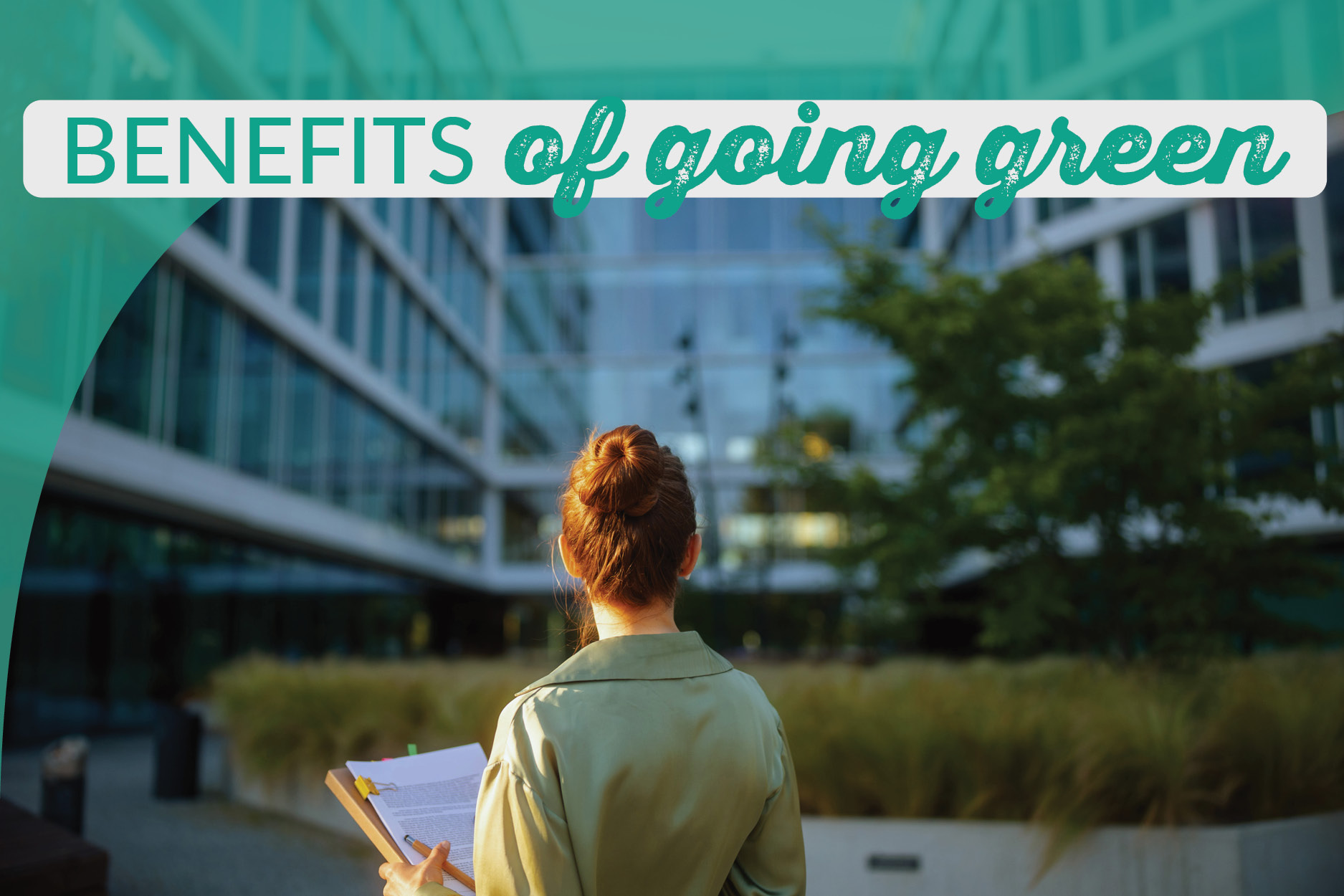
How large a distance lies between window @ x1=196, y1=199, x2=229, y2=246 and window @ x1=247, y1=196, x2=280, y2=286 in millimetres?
751

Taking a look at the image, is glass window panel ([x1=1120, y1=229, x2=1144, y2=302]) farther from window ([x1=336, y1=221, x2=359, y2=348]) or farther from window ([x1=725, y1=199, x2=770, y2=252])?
window ([x1=336, y1=221, x2=359, y2=348])

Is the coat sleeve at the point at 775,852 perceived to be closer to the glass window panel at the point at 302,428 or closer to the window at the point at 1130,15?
the glass window panel at the point at 302,428

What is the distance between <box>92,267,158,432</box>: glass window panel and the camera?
13844mm

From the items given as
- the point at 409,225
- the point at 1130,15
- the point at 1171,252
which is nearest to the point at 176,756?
the point at 1171,252

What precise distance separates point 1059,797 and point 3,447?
11862 mm

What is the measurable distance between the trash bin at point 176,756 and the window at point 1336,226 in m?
15.2

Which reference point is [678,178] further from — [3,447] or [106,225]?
[3,447]

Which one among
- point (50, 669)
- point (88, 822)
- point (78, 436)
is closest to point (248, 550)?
point (50, 669)

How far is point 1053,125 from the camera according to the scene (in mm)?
6730

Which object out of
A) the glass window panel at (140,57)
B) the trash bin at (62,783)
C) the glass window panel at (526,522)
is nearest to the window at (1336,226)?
the trash bin at (62,783)

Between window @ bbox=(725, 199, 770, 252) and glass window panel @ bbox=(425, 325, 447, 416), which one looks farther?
window @ bbox=(725, 199, 770, 252)

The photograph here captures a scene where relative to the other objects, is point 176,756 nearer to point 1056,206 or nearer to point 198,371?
point 198,371

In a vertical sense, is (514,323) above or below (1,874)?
above

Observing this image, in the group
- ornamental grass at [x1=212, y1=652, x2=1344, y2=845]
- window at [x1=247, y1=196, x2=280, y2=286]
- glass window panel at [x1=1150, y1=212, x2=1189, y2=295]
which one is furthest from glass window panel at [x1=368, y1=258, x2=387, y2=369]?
ornamental grass at [x1=212, y1=652, x2=1344, y2=845]
